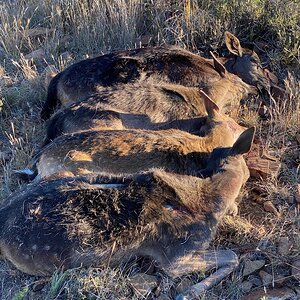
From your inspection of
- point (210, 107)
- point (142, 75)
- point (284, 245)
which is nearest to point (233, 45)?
point (142, 75)

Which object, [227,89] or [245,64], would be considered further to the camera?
[245,64]

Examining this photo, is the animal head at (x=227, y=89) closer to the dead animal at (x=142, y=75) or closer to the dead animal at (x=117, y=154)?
the dead animal at (x=142, y=75)

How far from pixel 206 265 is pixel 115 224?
0.89 m

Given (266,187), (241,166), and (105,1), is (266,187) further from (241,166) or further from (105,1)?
(105,1)

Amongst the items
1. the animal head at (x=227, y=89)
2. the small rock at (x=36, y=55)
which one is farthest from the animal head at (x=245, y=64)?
the small rock at (x=36, y=55)

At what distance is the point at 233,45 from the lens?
812 centimetres

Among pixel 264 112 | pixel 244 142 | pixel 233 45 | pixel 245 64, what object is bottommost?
pixel 264 112

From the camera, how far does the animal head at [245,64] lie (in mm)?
7977

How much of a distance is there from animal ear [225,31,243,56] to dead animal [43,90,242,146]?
116 centimetres

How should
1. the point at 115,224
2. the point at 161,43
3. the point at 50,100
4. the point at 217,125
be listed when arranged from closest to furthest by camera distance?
the point at 115,224, the point at 217,125, the point at 50,100, the point at 161,43

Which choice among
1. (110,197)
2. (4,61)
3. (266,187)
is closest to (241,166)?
(266,187)

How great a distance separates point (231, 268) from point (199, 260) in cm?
28

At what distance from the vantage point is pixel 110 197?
493 centimetres

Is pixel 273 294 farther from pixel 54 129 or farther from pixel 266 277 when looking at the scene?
pixel 54 129
